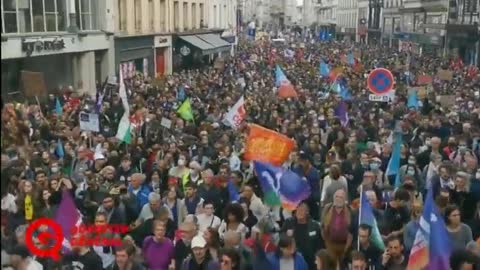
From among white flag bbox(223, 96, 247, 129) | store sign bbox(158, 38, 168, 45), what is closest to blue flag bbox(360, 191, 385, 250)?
white flag bbox(223, 96, 247, 129)

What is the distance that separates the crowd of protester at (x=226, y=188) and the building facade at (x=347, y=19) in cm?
8777

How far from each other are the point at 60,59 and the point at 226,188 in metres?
20.2

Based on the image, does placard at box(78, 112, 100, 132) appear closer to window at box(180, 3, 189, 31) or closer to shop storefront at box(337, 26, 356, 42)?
window at box(180, 3, 189, 31)

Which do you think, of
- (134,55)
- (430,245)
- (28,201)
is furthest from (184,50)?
(430,245)

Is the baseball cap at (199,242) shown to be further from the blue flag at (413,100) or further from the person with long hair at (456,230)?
the blue flag at (413,100)

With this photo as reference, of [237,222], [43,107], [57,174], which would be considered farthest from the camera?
[43,107]

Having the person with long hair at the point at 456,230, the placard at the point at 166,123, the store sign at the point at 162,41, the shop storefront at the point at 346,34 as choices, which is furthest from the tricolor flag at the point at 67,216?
the shop storefront at the point at 346,34

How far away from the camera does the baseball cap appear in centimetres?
746

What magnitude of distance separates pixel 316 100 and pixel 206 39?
27743 mm

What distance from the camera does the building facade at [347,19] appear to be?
10588 centimetres

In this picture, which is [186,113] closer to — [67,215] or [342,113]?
[342,113]

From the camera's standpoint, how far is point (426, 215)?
7.25m

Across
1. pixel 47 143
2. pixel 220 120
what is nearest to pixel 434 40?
pixel 220 120

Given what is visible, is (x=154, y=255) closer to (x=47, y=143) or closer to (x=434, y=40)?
(x=47, y=143)
